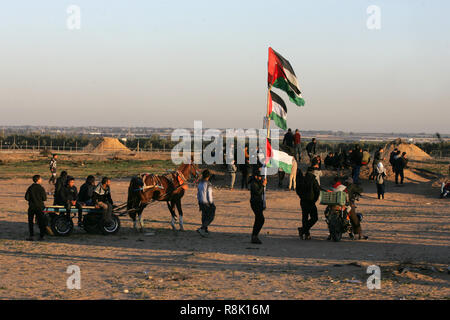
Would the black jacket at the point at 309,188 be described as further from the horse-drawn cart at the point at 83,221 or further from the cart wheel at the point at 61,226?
the cart wheel at the point at 61,226

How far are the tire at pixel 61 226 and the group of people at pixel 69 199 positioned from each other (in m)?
0.17

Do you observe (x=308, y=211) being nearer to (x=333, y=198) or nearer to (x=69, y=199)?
(x=333, y=198)

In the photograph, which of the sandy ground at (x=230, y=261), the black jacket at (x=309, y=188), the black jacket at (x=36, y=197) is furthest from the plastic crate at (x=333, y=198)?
the black jacket at (x=36, y=197)

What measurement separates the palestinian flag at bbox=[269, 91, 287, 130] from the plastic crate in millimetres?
4400

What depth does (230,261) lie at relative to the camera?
12.2 meters

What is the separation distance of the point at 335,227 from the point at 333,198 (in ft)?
2.53

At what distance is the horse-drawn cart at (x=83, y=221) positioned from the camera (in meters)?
15.1

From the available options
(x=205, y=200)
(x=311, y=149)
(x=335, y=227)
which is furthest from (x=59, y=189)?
(x=311, y=149)

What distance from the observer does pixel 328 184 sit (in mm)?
30844

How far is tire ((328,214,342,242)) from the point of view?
47.5 ft

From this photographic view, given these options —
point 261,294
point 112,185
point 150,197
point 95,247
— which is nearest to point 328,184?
point 112,185

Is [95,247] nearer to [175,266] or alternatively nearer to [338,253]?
[175,266]

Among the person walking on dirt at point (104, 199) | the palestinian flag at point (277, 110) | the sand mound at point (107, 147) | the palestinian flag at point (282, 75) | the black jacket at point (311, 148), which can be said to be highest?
the palestinian flag at point (282, 75)
